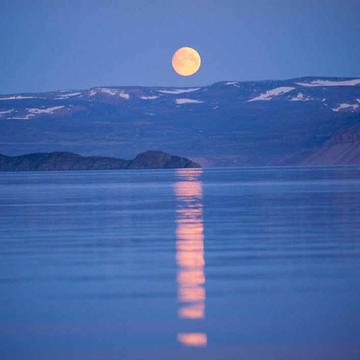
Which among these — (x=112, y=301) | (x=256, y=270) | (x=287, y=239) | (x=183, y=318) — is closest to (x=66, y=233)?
(x=287, y=239)

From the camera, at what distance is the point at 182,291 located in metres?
13.4

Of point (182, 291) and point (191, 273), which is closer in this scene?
point (182, 291)

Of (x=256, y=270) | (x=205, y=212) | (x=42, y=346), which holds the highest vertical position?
(x=205, y=212)

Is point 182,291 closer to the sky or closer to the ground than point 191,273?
closer to the ground

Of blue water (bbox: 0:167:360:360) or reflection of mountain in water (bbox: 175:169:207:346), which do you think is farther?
reflection of mountain in water (bbox: 175:169:207:346)

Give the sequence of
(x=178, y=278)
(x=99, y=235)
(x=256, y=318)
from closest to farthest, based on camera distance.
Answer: (x=256, y=318)
(x=178, y=278)
(x=99, y=235)

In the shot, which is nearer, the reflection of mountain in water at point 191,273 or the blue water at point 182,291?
the blue water at point 182,291

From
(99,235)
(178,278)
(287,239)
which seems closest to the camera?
(178,278)

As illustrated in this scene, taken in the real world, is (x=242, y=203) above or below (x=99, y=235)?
above

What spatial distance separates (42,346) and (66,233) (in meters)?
13.3

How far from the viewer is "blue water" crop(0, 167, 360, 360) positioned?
1015 centimetres

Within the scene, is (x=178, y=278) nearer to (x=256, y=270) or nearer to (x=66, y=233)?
(x=256, y=270)

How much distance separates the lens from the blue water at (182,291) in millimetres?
10148

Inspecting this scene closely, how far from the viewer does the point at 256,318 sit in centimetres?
1135
